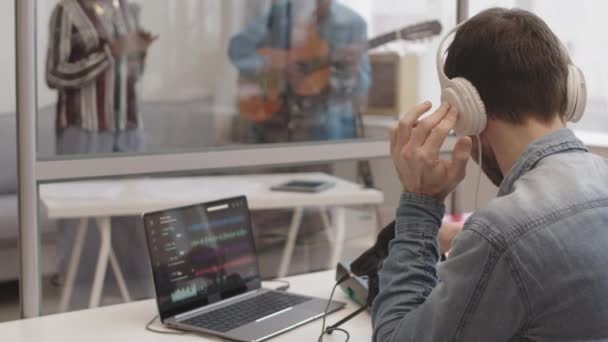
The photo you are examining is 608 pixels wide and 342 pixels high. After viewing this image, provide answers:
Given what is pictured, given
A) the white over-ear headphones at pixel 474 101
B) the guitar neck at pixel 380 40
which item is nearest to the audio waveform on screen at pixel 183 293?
the white over-ear headphones at pixel 474 101

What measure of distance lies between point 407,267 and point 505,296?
21 centimetres

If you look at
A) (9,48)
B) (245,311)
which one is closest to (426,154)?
(245,311)

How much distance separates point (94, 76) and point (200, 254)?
112cm

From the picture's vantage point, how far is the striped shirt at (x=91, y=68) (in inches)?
91.9

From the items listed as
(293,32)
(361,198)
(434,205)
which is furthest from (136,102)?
(434,205)

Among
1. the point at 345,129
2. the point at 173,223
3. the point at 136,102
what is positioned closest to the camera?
the point at 173,223

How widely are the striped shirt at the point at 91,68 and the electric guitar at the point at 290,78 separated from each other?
1.43ft

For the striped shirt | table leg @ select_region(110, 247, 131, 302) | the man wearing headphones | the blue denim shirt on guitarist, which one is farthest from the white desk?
the blue denim shirt on guitarist

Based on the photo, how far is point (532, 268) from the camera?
987mm

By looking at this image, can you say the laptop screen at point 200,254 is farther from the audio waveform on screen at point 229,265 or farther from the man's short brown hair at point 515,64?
the man's short brown hair at point 515,64

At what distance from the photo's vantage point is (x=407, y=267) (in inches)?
46.4

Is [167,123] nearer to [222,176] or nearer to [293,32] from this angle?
[222,176]

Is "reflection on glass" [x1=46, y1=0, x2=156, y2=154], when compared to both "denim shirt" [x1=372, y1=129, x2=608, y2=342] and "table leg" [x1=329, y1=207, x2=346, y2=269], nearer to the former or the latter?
"table leg" [x1=329, y1=207, x2=346, y2=269]

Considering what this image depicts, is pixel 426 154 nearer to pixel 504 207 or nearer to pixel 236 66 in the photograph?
pixel 504 207
